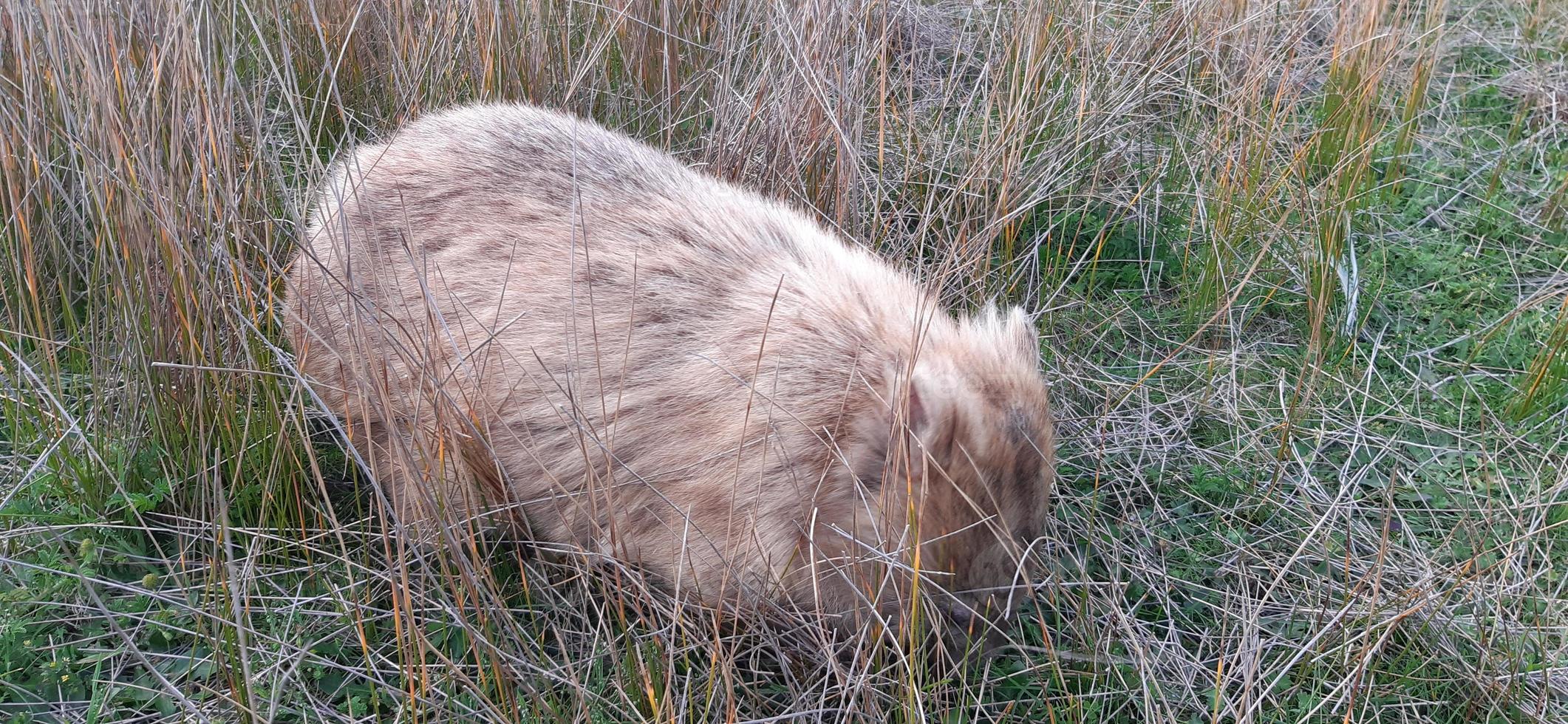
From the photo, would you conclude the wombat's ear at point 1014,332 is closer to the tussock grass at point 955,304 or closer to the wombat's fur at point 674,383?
the wombat's fur at point 674,383

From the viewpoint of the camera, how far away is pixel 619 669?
2211 mm

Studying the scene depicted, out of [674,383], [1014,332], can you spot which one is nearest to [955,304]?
[1014,332]

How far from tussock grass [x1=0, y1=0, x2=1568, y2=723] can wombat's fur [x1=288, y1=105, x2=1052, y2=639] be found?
0.50ft

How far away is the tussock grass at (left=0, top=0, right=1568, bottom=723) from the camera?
2.30 metres

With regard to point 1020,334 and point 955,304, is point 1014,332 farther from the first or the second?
point 955,304

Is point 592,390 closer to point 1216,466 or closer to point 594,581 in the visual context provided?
point 594,581

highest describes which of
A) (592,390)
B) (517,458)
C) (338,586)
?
(592,390)

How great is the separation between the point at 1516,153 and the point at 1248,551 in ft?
10.1

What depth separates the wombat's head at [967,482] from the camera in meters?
2.10

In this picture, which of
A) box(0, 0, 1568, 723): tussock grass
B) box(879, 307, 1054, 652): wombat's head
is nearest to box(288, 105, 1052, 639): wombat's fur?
box(879, 307, 1054, 652): wombat's head

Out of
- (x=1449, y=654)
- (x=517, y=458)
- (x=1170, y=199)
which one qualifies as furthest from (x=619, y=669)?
(x=1170, y=199)

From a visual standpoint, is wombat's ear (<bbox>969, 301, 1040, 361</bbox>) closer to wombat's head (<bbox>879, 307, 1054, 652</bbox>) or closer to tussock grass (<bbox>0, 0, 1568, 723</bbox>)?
wombat's head (<bbox>879, 307, 1054, 652</bbox>)

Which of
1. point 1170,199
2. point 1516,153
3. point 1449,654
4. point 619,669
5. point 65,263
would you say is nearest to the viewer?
point 619,669

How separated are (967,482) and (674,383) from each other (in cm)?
68
